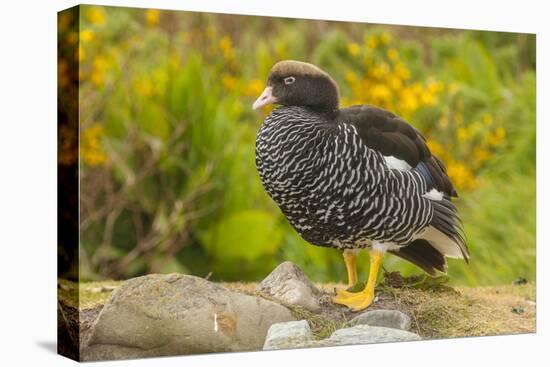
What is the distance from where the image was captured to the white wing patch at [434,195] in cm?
610

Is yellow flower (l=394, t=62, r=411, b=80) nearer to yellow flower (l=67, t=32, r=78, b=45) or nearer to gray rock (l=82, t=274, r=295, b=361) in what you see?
gray rock (l=82, t=274, r=295, b=361)

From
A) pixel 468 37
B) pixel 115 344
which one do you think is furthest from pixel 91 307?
pixel 468 37

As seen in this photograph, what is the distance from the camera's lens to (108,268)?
7199 mm

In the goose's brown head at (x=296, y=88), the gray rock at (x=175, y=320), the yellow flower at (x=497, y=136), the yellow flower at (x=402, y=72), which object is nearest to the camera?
the gray rock at (x=175, y=320)

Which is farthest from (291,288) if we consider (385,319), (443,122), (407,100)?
(443,122)

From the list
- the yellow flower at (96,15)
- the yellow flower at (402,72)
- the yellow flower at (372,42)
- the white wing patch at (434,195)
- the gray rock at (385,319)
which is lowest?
the gray rock at (385,319)

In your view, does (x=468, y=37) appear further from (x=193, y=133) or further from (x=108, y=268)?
(x=108, y=268)

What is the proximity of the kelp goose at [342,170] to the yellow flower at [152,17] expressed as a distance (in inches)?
51.9

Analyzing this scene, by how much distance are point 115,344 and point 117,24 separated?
8.35 feet

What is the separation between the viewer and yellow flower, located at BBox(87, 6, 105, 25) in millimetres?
6300

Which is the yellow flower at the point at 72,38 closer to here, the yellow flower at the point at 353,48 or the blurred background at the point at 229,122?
the blurred background at the point at 229,122

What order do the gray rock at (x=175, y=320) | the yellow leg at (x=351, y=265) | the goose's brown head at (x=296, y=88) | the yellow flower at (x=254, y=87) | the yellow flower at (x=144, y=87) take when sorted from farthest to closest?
the yellow flower at (x=144, y=87) < the yellow flower at (x=254, y=87) < the yellow leg at (x=351, y=265) < the goose's brown head at (x=296, y=88) < the gray rock at (x=175, y=320)

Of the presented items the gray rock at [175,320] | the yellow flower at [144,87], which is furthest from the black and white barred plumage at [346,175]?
the yellow flower at [144,87]

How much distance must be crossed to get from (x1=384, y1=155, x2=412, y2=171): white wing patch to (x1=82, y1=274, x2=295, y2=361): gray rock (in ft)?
3.72
